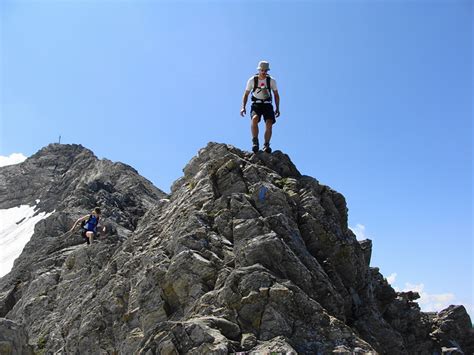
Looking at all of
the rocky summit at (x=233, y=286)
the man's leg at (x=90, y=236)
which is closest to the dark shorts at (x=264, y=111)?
the rocky summit at (x=233, y=286)

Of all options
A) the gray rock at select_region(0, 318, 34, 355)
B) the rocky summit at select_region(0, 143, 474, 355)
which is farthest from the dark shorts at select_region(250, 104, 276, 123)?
the gray rock at select_region(0, 318, 34, 355)

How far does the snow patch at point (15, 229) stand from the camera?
72.1m

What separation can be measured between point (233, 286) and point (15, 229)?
76.3m

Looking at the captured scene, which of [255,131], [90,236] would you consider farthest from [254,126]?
[90,236]

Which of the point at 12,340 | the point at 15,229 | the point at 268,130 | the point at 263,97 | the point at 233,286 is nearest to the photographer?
the point at 233,286

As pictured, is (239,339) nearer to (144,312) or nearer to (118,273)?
(144,312)

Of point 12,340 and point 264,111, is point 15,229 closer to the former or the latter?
point 12,340

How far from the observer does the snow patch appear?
236ft

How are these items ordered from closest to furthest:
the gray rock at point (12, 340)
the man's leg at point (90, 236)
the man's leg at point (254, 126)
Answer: the gray rock at point (12, 340), the man's leg at point (254, 126), the man's leg at point (90, 236)

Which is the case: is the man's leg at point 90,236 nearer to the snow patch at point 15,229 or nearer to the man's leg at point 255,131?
the man's leg at point 255,131

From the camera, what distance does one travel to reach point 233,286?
46.9 feet

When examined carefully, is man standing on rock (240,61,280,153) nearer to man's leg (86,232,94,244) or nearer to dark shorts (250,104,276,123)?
dark shorts (250,104,276,123)

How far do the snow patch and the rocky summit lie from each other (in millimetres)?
46980

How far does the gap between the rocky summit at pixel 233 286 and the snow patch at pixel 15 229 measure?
154 feet
